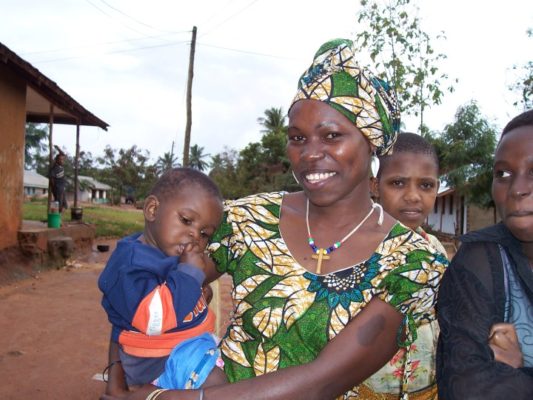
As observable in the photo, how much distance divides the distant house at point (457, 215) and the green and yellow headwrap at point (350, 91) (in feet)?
78.7

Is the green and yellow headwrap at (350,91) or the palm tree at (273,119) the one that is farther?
the palm tree at (273,119)

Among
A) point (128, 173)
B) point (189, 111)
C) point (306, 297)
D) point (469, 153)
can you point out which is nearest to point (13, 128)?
point (189, 111)

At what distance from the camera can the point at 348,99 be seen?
177 centimetres

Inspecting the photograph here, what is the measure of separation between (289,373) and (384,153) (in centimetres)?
92

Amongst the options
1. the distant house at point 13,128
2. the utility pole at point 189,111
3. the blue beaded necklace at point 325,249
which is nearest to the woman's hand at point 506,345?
the blue beaded necklace at point 325,249

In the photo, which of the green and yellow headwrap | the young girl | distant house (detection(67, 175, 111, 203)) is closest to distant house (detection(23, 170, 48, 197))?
distant house (detection(67, 175, 111, 203))

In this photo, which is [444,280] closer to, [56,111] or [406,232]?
[406,232]

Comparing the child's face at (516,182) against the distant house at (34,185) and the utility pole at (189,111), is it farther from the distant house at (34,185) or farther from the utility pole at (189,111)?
the distant house at (34,185)

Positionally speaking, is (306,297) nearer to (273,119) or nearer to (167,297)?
(167,297)

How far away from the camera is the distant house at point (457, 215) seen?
86.0 ft

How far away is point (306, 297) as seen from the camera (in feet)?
5.55

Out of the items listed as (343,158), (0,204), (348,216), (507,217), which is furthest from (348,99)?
(0,204)

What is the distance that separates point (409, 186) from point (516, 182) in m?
1.35

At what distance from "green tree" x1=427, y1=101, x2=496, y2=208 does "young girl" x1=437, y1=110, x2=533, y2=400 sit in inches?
801
